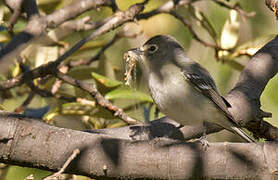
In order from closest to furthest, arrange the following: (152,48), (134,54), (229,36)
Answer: (134,54), (152,48), (229,36)

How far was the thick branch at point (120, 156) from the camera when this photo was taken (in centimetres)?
258

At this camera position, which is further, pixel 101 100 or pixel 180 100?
pixel 101 100

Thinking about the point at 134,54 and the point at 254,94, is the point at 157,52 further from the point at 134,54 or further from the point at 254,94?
the point at 254,94

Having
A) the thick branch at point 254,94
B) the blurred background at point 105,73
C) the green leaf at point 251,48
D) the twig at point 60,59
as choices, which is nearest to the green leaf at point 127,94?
the blurred background at point 105,73

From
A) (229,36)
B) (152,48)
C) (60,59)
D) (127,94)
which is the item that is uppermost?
(229,36)

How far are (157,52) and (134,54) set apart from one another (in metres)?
0.20

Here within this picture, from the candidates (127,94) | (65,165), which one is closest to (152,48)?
(127,94)

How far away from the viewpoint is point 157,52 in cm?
440

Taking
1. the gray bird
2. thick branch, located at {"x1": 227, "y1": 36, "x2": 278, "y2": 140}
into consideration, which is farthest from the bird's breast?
thick branch, located at {"x1": 227, "y1": 36, "x2": 278, "y2": 140}

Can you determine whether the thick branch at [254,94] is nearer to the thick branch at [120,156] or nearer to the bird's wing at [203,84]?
the bird's wing at [203,84]

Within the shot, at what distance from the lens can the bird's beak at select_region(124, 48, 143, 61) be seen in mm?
4337

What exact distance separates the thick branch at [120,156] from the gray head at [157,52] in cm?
170

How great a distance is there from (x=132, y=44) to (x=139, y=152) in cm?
384

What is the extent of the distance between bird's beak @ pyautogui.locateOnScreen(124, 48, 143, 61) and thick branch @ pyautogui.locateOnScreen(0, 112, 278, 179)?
5.71ft
